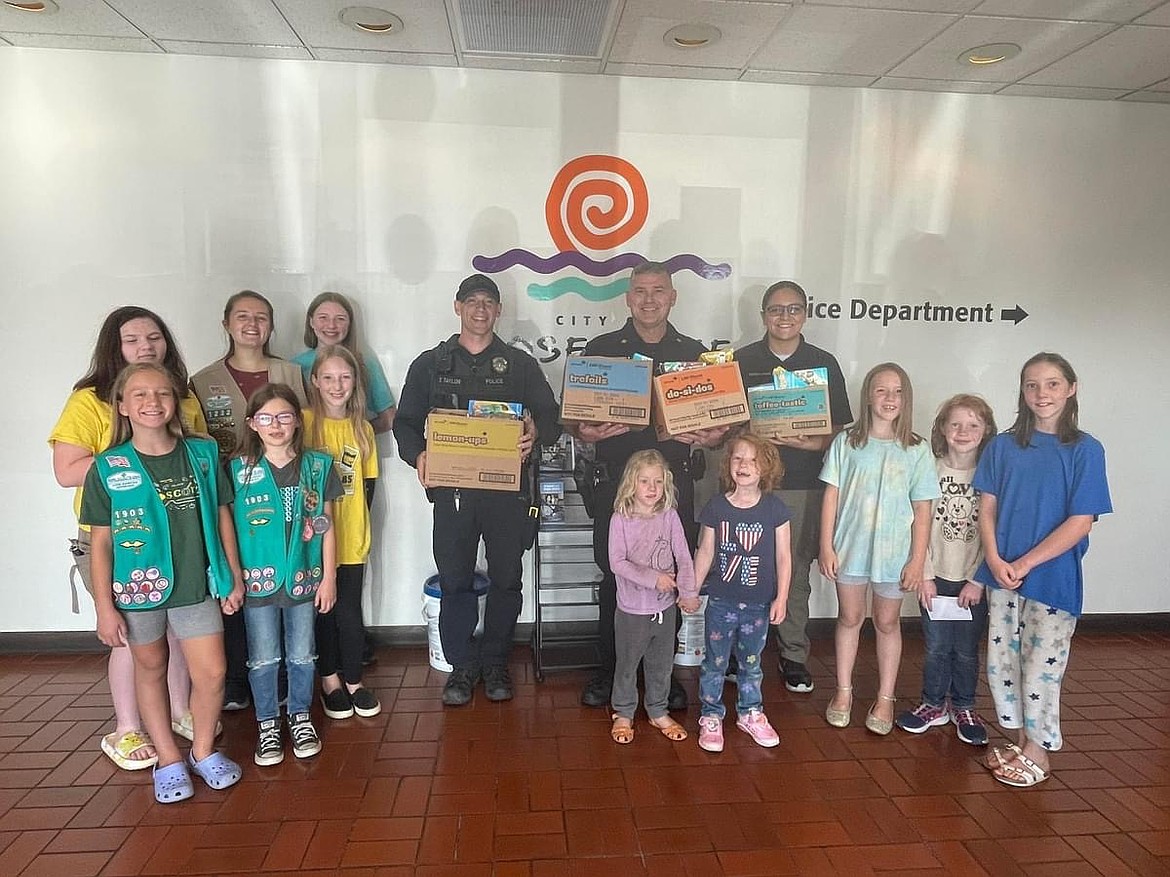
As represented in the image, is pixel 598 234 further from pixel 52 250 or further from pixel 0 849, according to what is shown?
pixel 0 849

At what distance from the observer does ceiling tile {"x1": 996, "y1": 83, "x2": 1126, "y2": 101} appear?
3.79m

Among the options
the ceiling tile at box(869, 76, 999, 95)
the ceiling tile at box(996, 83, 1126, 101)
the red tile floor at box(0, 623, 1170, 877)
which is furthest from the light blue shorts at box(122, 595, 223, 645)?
the ceiling tile at box(996, 83, 1126, 101)

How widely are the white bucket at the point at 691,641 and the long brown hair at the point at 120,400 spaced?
7.92ft

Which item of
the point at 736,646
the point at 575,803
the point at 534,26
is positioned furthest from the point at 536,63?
the point at 575,803

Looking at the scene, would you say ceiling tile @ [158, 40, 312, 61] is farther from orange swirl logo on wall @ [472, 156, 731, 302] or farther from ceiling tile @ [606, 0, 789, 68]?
ceiling tile @ [606, 0, 789, 68]

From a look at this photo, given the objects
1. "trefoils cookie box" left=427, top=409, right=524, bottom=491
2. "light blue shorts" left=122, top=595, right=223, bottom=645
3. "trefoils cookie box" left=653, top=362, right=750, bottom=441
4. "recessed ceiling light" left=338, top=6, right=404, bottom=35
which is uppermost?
"recessed ceiling light" left=338, top=6, right=404, bottom=35

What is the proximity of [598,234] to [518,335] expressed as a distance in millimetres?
690

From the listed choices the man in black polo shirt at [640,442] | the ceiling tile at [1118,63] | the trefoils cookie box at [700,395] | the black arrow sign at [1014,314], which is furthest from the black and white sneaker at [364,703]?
the ceiling tile at [1118,63]

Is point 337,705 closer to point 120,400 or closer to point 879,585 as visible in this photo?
point 120,400

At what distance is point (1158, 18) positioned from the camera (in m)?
3.03

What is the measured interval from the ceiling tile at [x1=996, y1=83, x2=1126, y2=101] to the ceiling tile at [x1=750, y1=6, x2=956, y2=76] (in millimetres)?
828

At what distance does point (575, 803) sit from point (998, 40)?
375cm

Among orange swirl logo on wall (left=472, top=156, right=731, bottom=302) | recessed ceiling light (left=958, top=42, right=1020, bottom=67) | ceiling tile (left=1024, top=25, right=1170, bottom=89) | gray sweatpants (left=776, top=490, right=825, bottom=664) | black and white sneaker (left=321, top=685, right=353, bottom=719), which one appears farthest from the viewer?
orange swirl logo on wall (left=472, top=156, right=731, bottom=302)

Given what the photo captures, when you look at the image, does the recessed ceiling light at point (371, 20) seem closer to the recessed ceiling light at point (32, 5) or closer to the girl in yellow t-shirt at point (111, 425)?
the recessed ceiling light at point (32, 5)
